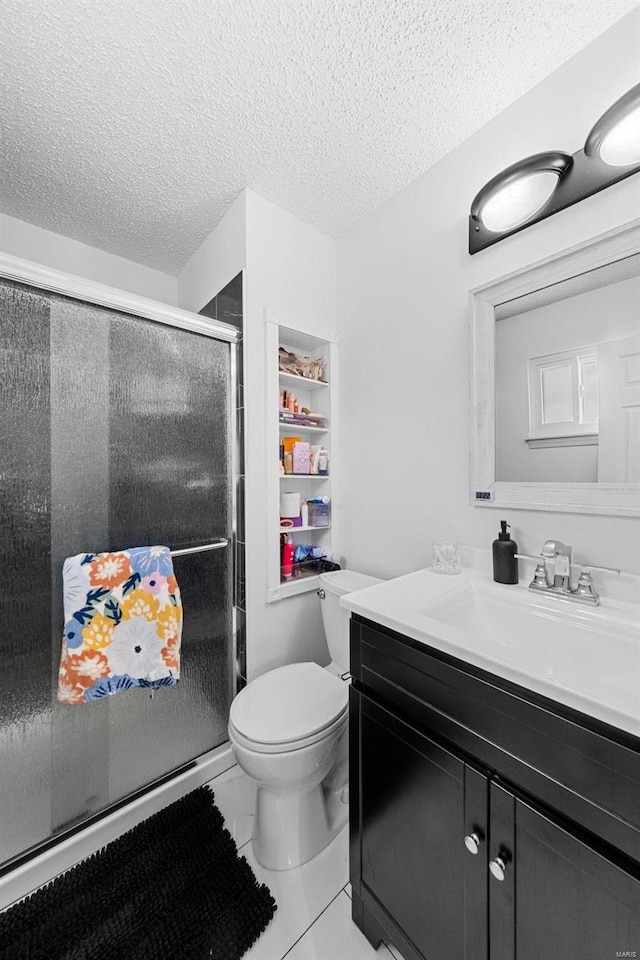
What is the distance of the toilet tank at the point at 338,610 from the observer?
5.16ft

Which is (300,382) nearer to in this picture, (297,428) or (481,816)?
(297,428)

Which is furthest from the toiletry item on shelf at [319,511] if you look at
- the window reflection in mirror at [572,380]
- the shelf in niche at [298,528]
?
the window reflection in mirror at [572,380]

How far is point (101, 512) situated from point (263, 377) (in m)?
0.84

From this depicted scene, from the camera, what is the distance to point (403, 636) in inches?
34.0

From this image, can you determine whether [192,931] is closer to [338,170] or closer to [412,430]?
[412,430]

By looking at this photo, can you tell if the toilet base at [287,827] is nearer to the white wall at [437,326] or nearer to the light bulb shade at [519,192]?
the white wall at [437,326]

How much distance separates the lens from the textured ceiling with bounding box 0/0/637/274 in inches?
39.8

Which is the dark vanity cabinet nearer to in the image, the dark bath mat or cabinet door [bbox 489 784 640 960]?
cabinet door [bbox 489 784 640 960]

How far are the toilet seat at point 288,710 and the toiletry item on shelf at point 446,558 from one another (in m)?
0.56

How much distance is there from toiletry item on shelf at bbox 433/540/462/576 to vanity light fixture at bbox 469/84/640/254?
104 cm

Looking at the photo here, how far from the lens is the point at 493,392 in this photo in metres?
1.28

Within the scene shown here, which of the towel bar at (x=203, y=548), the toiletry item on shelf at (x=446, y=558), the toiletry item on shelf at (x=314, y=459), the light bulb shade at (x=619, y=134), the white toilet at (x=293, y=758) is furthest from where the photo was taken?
the toiletry item on shelf at (x=314, y=459)

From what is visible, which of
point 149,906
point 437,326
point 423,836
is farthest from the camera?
point 437,326

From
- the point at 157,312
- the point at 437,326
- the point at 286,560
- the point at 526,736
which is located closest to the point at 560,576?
the point at 526,736
